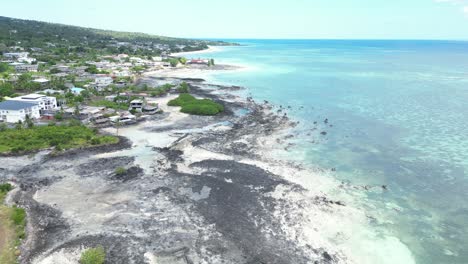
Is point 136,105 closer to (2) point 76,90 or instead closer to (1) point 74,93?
(1) point 74,93

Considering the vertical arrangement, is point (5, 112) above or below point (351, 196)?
above

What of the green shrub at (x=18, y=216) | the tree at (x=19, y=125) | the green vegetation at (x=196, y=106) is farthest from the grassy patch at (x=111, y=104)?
the green shrub at (x=18, y=216)

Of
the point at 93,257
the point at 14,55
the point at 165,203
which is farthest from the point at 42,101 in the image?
the point at 14,55

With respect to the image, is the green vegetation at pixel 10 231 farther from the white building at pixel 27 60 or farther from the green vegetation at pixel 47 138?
the white building at pixel 27 60

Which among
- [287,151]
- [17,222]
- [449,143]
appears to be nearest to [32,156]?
[17,222]

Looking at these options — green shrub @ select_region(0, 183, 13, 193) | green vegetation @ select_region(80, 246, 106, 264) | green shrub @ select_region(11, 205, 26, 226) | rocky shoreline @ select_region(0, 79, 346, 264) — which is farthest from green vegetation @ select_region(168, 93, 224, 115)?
green vegetation @ select_region(80, 246, 106, 264)

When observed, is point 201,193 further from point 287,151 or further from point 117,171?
point 287,151
